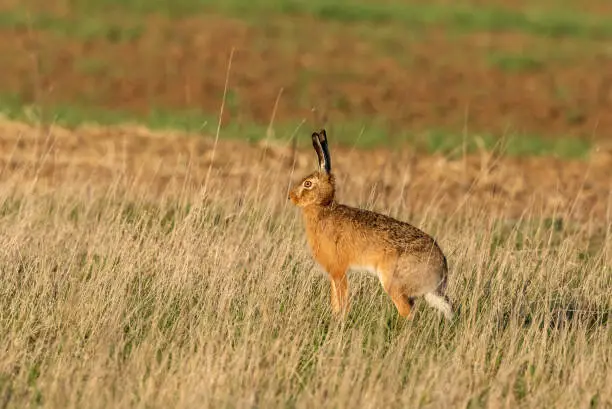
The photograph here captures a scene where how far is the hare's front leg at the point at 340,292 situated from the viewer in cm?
795

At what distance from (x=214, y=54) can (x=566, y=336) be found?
2164 cm

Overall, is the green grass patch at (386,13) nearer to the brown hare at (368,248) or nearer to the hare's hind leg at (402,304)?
the brown hare at (368,248)

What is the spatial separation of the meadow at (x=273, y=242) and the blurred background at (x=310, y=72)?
0.45ft

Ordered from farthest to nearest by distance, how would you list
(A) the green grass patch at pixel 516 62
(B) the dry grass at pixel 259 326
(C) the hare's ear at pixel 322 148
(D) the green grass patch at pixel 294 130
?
(A) the green grass patch at pixel 516 62, (D) the green grass patch at pixel 294 130, (C) the hare's ear at pixel 322 148, (B) the dry grass at pixel 259 326

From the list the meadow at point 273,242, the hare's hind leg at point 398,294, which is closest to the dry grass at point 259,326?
the meadow at point 273,242

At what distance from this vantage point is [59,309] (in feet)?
25.5

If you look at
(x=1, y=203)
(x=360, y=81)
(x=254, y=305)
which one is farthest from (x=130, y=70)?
(x=254, y=305)

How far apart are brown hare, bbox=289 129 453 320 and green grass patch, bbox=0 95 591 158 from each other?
9.72 m

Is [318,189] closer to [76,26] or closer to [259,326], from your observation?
[259,326]

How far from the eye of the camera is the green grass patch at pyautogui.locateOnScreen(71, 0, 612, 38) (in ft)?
123

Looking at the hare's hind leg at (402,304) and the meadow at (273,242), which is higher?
the hare's hind leg at (402,304)

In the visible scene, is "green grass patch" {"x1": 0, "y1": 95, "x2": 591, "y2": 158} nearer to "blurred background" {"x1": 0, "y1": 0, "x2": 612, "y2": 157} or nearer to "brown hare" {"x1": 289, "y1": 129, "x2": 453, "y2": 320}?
"blurred background" {"x1": 0, "y1": 0, "x2": 612, "y2": 157}

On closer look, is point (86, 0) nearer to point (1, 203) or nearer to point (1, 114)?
point (1, 114)

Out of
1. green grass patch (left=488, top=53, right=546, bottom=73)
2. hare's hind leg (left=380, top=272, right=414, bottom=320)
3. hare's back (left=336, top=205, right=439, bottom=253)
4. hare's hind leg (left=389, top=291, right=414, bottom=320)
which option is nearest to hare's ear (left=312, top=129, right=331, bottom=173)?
hare's back (left=336, top=205, right=439, bottom=253)
